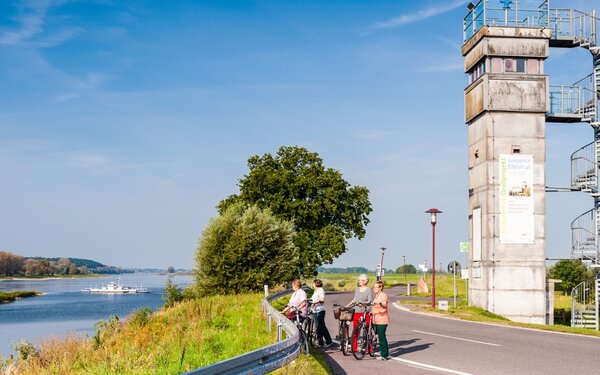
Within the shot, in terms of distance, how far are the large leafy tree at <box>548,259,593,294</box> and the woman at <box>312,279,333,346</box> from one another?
78.1 metres

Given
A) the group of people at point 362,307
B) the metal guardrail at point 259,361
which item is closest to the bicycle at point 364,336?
the group of people at point 362,307

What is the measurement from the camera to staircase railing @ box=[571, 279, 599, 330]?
36406 mm

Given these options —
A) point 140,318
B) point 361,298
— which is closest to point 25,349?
point 140,318

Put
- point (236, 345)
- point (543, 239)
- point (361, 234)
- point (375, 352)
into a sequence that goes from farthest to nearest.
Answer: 1. point (361, 234)
2. point (543, 239)
3. point (375, 352)
4. point (236, 345)

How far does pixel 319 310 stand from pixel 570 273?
84.0 m

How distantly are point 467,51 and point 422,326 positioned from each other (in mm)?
17854

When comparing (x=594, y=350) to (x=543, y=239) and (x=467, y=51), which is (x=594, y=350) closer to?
(x=543, y=239)

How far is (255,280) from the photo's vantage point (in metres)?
42.9

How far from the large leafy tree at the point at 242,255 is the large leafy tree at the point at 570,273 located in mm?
57008

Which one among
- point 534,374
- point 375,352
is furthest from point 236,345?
point 534,374

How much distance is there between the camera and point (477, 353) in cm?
1636

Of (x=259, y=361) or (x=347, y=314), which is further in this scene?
(x=347, y=314)

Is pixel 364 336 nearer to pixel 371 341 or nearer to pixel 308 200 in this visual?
pixel 371 341

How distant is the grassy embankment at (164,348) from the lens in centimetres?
1178
